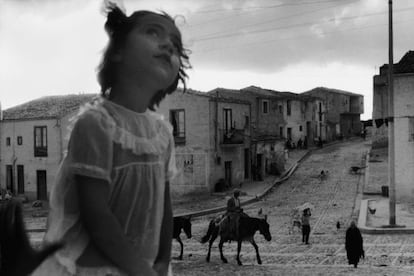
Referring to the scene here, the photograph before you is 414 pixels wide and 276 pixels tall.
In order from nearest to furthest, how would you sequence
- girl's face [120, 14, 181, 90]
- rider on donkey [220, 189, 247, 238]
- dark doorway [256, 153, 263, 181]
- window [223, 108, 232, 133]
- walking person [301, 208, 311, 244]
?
girl's face [120, 14, 181, 90], rider on donkey [220, 189, 247, 238], walking person [301, 208, 311, 244], window [223, 108, 232, 133], dark doorway [256, 153, 263, 181]

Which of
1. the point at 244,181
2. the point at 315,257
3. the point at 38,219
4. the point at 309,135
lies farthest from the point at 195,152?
the point at 309,135

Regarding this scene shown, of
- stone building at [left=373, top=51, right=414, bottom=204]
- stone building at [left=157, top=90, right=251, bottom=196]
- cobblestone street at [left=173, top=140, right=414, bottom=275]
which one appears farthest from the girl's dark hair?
stone building at [left=157, top=90, right=251, bottom=196]

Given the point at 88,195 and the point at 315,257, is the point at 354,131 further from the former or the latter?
the point at 88,195

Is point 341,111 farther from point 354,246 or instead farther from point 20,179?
point 354,246

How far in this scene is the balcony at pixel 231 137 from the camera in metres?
32.1

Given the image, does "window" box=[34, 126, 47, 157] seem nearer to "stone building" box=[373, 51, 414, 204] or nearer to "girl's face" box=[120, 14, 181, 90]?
"stone building" box=[373, 51, 414, 204]

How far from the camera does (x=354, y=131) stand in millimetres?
69250

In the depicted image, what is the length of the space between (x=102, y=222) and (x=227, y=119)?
30.9 meters

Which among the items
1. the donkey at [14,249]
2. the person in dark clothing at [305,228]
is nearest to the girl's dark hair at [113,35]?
the donkey at [14,249]

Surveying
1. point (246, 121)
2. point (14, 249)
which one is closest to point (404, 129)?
point (246, 121)

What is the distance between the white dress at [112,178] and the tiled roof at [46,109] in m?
29.3

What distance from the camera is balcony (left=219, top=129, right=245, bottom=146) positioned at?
105 ft

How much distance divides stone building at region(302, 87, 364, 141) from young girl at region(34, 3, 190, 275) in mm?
60148

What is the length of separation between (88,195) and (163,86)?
1.91 feet
